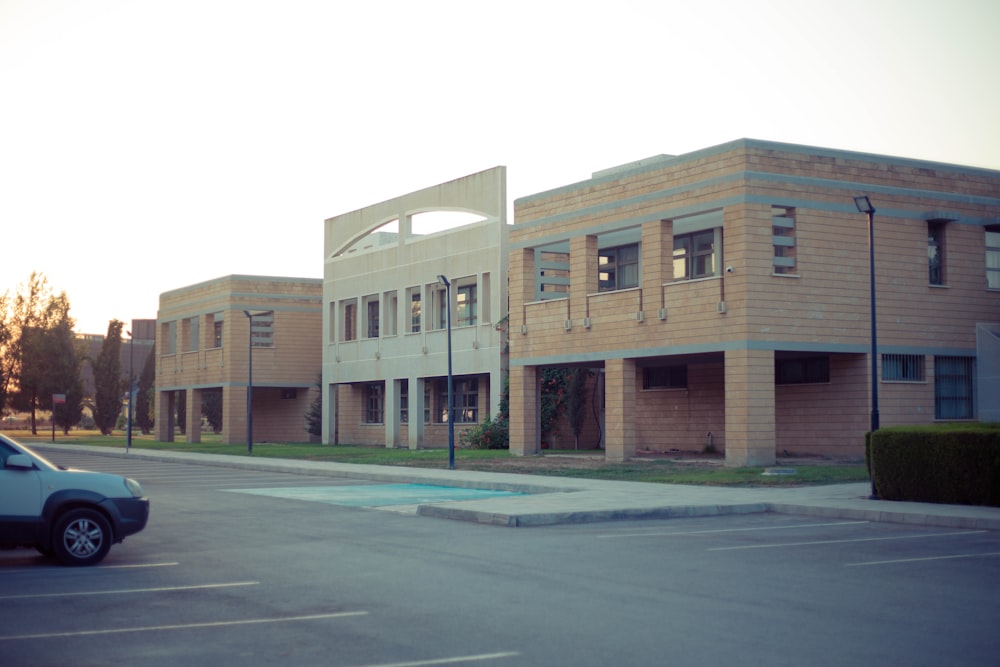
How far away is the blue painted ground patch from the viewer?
2222cm

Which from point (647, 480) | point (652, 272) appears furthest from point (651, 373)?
point (647, 480)

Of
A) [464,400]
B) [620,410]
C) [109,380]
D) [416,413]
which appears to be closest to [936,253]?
[620,410]

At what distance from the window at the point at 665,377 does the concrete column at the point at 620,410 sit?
6758 millimetres

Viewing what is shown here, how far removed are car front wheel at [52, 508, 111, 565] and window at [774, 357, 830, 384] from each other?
2504 centimetres

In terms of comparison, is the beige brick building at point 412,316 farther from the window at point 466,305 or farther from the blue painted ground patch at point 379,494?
the blue painted ground patch at point 379,494

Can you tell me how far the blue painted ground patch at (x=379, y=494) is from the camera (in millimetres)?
22219

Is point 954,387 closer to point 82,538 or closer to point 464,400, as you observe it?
point 464,400

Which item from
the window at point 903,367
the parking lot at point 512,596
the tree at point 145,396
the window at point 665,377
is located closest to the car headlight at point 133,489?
the parking lot at point 512,596

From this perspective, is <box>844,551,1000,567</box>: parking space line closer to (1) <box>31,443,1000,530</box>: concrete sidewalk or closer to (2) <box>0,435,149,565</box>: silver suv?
(1) <box>31,443,1000,530</box>: concrete sidewalk

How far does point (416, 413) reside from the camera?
4881 centimetres

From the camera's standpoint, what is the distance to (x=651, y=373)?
42.0 metres

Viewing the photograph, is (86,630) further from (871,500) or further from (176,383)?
(176,383)

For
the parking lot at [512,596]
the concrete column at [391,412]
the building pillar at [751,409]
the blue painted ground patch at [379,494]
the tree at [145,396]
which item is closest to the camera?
the parking lot at [512,596]

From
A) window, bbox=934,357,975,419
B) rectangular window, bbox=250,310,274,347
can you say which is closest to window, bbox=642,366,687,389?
window, bbox=934,357,975,419
